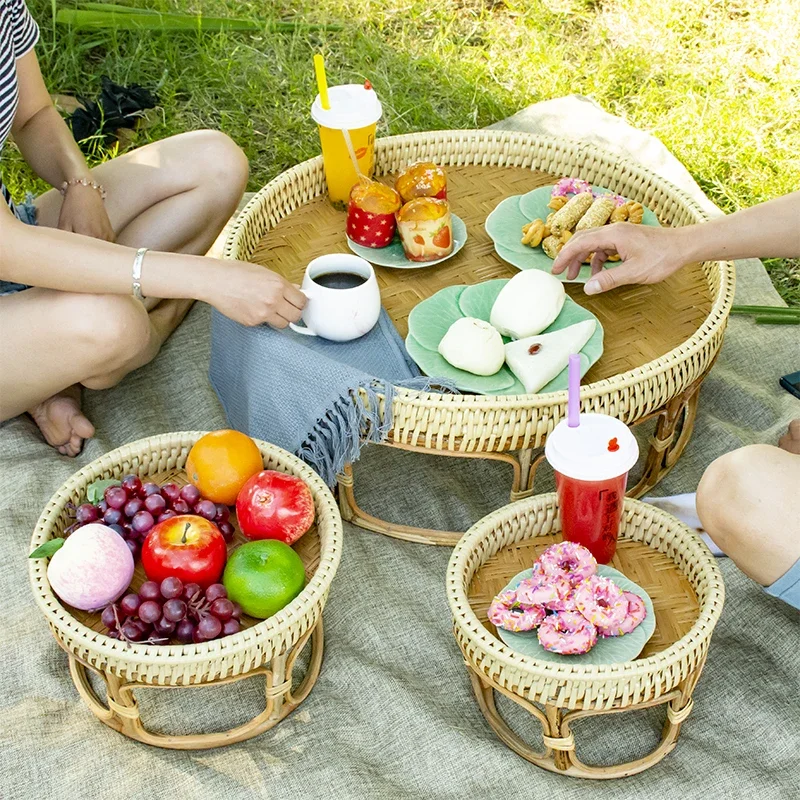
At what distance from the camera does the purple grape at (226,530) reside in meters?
1.52

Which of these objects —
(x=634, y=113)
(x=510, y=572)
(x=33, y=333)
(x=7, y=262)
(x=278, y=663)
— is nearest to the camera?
(x=278, y=663)

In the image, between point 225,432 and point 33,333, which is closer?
point 225,432

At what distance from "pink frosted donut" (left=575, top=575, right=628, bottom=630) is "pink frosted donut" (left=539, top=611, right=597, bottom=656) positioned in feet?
0.04

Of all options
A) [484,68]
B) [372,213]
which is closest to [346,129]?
[372,213]

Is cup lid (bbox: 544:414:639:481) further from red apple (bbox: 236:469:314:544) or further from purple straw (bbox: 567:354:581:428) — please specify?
red apple (bbox: 236:469:314:544)

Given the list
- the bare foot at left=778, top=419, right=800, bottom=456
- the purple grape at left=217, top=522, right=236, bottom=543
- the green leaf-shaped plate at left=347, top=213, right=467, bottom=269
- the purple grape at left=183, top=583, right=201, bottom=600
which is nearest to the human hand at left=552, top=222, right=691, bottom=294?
the green leaf-shaped plate at left=347, top=213, right=467, bottom=269

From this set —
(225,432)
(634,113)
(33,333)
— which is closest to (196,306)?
(33,333)

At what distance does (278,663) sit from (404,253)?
2.75 feet

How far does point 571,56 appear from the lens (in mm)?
3330

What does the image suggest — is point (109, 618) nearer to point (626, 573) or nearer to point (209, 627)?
point (209, 627)

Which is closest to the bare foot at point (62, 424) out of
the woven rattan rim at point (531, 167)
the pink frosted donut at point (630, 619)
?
the woven rattan rim at point (531, 167)

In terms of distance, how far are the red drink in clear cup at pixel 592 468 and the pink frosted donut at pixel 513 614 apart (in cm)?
15

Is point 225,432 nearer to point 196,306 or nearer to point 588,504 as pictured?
point 588,504

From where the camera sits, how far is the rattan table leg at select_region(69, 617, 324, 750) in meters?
1.43
